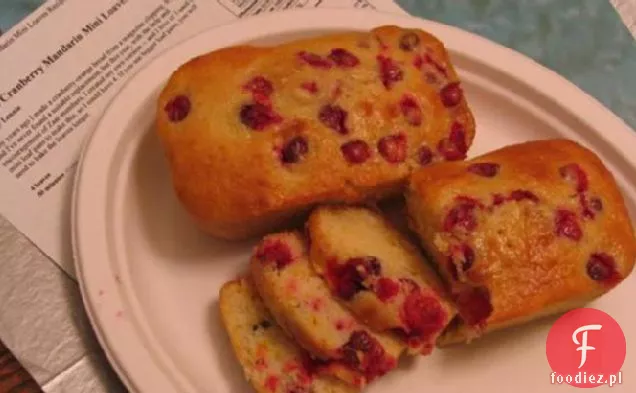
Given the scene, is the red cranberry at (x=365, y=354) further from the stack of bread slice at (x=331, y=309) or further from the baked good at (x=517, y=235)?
the baked good at (x=517, y=235)

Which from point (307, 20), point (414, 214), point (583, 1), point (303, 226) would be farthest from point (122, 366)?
point (583, 1)

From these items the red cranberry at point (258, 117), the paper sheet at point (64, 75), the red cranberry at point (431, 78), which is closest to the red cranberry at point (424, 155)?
the red cranberry at point (431, 78)

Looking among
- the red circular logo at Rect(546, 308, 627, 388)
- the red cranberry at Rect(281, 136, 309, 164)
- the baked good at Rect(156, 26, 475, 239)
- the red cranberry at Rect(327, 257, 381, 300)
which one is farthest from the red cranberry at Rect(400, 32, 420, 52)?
the red circular logo at Rect(546, 308, 627, 388)

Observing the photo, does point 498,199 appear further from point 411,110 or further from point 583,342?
point 583,342

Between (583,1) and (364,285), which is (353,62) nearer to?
(364,285)

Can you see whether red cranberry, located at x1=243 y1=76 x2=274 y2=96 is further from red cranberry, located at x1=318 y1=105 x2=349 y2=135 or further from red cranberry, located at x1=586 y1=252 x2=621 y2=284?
red cranberry, located at x1=586 y1=252 x2=621 y2=284
